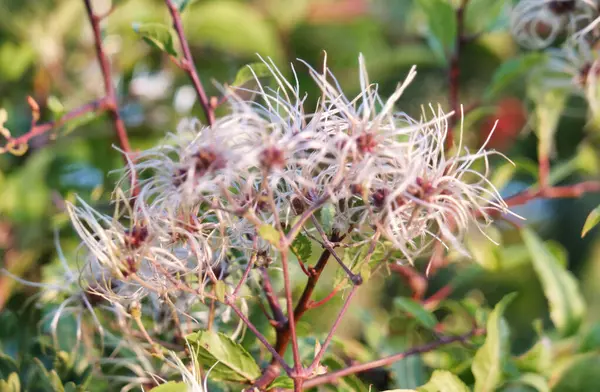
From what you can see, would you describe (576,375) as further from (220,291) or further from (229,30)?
(229,30)

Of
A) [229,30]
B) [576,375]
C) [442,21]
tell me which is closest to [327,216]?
[576,375]

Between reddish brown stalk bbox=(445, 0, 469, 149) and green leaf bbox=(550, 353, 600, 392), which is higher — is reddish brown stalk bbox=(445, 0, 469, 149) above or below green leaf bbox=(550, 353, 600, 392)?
above

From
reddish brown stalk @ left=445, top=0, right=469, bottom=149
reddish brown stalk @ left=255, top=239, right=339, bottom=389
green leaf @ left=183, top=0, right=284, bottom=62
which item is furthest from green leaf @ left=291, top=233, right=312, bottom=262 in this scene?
green leaf @ left=183, top=0, right=284, bottom=62

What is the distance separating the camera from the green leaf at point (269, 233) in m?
0.45

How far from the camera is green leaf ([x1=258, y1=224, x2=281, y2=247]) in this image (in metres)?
0.45

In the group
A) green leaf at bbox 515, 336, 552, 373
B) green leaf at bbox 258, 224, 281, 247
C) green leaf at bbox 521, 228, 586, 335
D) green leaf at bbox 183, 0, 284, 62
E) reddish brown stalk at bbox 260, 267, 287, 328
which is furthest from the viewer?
green leaf at bbox 183, 0, 284, 62

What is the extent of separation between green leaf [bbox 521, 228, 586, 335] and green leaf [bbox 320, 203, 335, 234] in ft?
1.33

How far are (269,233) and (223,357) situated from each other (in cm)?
11

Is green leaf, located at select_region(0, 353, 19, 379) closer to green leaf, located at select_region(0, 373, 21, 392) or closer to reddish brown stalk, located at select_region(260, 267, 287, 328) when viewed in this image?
green leaf, located at select_region(0, 373, 21, 392)

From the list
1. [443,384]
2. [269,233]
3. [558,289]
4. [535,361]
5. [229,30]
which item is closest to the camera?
[269,233]

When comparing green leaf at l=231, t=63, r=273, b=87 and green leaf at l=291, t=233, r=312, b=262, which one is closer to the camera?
green leaf at l=291, t=233, r=312, b=262

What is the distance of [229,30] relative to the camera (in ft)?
4.43

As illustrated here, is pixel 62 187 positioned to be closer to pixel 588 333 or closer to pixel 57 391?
pixel 57 391

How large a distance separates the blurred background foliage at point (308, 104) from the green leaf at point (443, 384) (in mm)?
171
